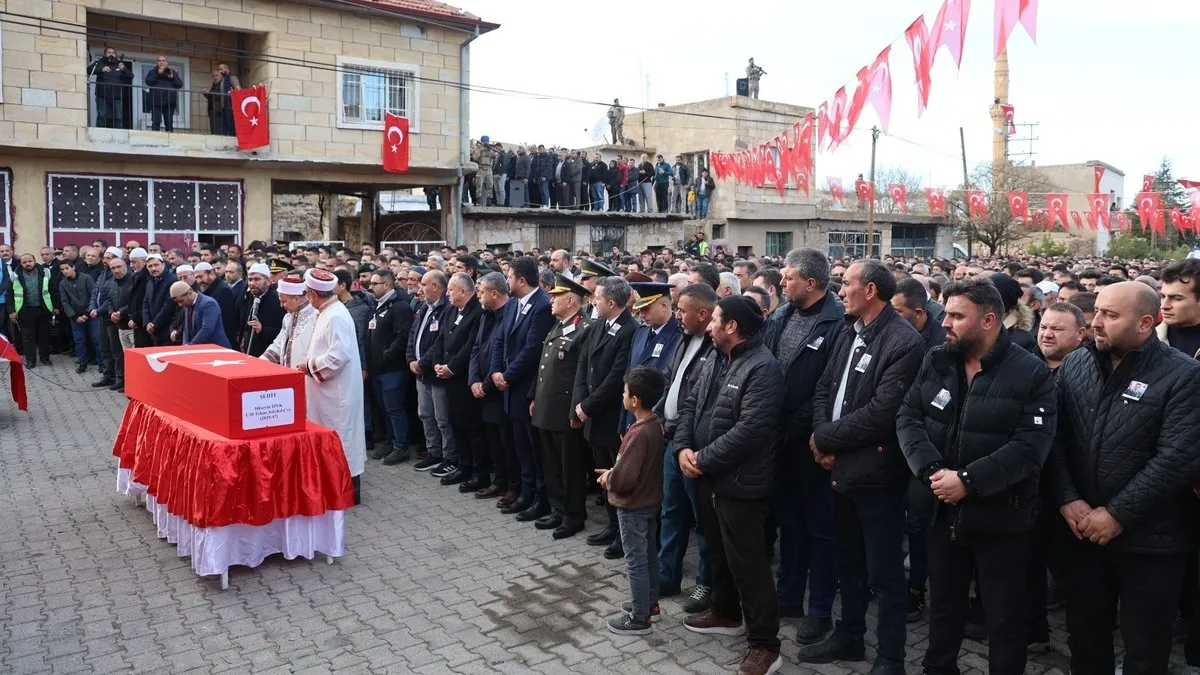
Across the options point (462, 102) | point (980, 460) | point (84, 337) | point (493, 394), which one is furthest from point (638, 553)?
point (462, 102)

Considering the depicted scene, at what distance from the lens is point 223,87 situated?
741 inches

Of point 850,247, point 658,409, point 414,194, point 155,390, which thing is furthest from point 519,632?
point 850,247

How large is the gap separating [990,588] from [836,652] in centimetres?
103

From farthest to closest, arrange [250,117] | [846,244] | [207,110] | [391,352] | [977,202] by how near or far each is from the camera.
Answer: [846,244], [977,202], [207,110], [250,117], [391,352]

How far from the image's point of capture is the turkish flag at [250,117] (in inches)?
693

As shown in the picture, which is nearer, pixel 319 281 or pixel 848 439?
pixel 848 439

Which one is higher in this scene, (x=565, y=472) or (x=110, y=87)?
(x=110, y=87)

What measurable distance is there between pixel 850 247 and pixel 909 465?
3210 cm

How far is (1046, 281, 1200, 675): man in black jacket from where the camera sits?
3650 millimetres

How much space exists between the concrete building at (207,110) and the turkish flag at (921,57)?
461 inches

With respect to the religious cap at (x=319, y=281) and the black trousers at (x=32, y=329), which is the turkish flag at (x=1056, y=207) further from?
the black trousers at (x=32, y=329)

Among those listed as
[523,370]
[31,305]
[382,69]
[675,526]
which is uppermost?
[382,69]

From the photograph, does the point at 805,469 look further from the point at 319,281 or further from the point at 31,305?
the point at 31,305

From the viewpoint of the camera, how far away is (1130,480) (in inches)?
147
